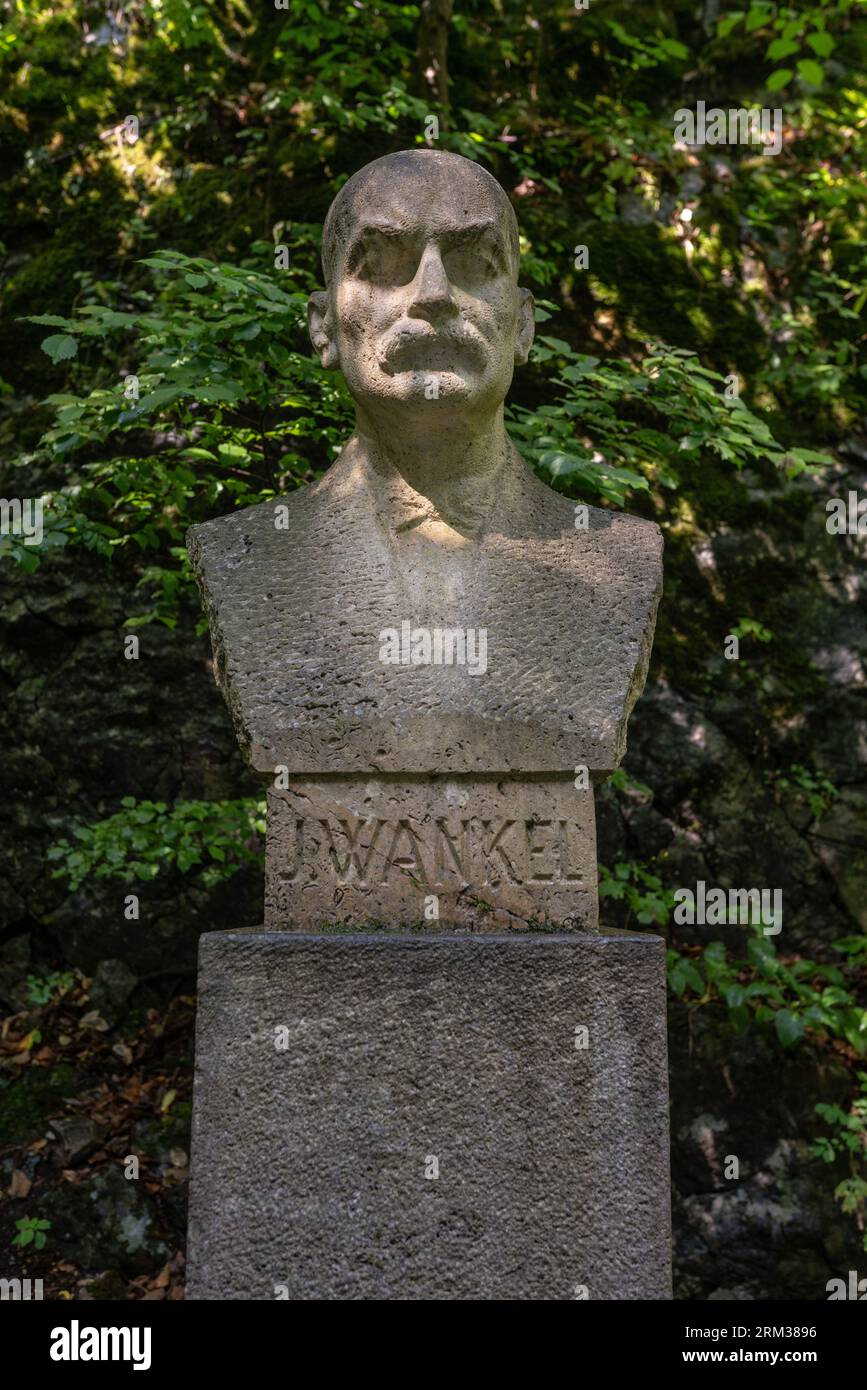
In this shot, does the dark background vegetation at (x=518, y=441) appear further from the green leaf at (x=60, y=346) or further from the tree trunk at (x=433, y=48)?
the green leaf at (x=60, y=346)

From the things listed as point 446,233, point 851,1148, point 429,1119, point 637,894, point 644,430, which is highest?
point 644,430

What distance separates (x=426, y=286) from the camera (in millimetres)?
2471

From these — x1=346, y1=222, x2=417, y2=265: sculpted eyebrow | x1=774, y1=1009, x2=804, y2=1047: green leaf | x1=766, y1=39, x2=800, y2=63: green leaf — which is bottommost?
x1=774, y1=1009, x2=804, y2=1047: green leaf

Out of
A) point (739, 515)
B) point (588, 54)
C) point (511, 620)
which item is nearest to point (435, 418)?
point (511, 620)

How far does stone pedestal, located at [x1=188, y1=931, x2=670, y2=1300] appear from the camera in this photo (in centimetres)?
226

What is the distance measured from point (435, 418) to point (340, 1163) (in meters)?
1.37

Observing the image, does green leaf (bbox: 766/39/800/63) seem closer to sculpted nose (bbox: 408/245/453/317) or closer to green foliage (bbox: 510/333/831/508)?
green foliage (bbox: 510/333/831/508)

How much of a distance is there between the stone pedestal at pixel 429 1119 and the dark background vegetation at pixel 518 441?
5.80 feet

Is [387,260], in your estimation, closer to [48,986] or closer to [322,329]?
[322,329]

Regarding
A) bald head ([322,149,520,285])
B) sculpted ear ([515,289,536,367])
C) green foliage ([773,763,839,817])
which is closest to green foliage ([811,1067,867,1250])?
green foliage ([773,763,839,817])

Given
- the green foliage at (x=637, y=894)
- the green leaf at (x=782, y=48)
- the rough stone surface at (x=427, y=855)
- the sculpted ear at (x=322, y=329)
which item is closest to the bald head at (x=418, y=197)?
the sculpted ear at (x=322, y=329)

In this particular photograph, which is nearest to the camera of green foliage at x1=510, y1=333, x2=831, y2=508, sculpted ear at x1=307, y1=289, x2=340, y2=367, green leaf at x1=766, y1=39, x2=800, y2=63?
sculpted ear at x1=307, y1=289, x2=340, y2=367

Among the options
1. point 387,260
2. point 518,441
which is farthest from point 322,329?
point 518,441

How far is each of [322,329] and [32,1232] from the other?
10.3 ft
